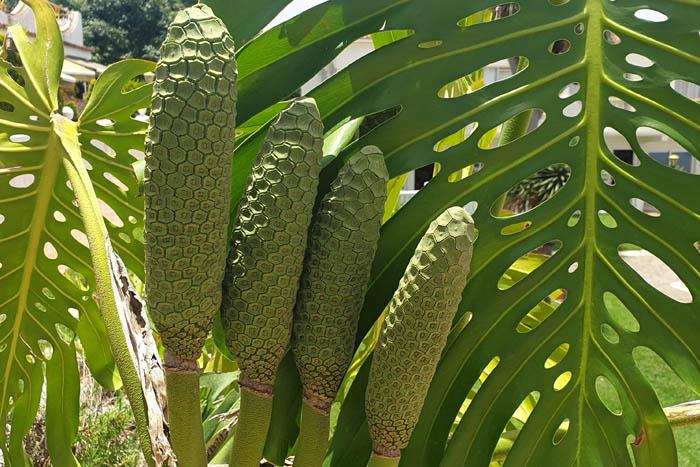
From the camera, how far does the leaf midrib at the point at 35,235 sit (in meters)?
1.27

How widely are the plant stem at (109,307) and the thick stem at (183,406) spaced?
30 millimetres

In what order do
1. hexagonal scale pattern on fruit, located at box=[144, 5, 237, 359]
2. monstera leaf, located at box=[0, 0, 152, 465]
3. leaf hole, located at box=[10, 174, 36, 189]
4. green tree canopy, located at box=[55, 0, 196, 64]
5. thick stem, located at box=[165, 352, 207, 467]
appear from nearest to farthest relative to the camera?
hexagonal scale pattern on fruit, located at box=[144, 5, 237, 359] < thick stem, located at box=[165, 352, 207, 467] < monstera leaf, located at box=[0, 0, 152, 465] < leaf hole, located at box=[10, 174, 36, 189] < green tree canopy, located at box=[55, 0, 196, 64]

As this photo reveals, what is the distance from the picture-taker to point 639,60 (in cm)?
89

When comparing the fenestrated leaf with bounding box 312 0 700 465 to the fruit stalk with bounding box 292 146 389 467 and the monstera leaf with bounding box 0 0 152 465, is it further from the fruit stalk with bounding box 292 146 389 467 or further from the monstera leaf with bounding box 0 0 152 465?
the monstera leaf with bounding box 0 0 152 465

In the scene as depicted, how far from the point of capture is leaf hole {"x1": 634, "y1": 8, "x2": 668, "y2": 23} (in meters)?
0.81

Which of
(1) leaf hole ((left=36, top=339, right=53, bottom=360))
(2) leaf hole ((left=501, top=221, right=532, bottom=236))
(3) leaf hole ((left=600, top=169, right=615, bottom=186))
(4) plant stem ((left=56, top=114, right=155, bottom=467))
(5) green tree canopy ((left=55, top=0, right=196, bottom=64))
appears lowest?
(1) leaf hole ((left=36, top=339, right=53, bottom=360))

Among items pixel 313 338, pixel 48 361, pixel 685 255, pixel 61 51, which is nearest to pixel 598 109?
pixel 685 255

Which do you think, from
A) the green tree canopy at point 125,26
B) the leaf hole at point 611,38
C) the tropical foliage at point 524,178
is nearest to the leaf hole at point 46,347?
the tropical foliage at point 524,178

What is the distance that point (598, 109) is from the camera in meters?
0.82

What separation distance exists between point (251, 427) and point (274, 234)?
243mm

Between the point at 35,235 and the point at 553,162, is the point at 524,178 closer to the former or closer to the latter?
the point at 553,162

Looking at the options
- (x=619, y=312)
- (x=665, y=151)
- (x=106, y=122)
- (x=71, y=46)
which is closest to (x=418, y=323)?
(x=106, y=122)

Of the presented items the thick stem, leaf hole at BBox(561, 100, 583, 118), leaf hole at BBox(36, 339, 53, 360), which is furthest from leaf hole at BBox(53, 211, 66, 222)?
leaf hole at BBox(561, 100, 583, 118)

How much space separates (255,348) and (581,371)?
17.0 inches
